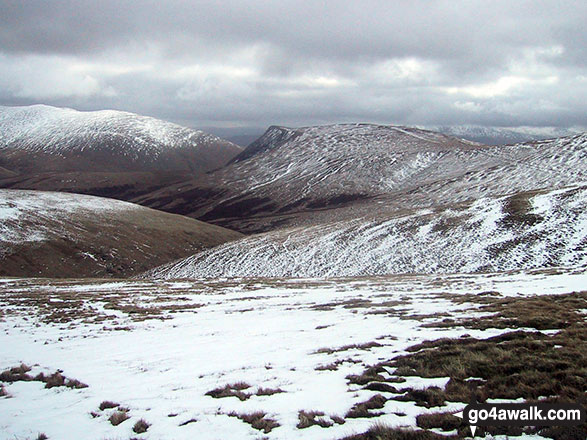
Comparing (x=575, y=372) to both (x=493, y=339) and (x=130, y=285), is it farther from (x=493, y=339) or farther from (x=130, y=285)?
(x=130, y=285)

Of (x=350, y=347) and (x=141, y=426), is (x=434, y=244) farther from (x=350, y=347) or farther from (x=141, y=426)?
(x=141, y=426)

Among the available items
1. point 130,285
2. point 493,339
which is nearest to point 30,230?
point 130,285

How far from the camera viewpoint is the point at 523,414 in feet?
25.3

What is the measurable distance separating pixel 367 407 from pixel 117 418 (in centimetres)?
653

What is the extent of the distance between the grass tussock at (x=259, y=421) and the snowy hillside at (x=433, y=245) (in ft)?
141

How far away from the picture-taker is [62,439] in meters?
8.98

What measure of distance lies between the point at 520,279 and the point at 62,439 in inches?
1319

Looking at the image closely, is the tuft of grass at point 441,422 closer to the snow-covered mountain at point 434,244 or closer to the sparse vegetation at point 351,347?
the sparse vegetation at point 351,347

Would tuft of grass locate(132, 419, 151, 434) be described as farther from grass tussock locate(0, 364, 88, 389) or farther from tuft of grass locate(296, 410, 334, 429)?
grass tussock locate(0, 364, 88, 389)

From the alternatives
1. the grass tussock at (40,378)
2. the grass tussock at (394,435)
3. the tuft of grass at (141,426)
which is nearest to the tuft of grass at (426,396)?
the grass tussock at (394,435)

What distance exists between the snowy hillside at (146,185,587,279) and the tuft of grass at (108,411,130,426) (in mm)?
45153

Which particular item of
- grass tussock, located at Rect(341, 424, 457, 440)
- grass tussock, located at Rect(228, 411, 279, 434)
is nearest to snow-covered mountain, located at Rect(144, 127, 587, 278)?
grass tussock, located at Rect(341, 424, 457, 440)

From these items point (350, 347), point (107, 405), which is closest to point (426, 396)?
point (350, 347)

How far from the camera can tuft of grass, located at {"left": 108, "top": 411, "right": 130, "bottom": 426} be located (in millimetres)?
9594
